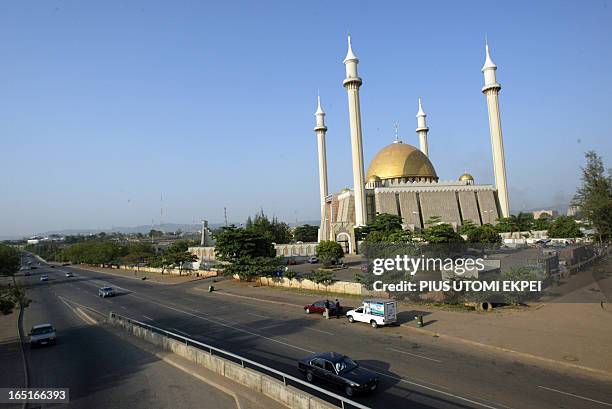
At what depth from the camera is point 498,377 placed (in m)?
13.4

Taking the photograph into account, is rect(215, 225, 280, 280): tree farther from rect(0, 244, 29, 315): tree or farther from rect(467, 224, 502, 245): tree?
rect(467, 224, 502, 245): tree

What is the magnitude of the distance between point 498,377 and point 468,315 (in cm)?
1008

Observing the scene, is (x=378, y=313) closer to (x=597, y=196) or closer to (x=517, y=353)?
(x=517, y=353)

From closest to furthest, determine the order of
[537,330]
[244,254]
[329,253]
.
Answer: [537,330] < [244,254] < [329,253]

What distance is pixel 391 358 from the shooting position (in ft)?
52.3

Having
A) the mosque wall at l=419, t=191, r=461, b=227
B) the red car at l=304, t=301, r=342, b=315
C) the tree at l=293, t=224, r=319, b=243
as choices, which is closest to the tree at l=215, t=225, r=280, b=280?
the red car at l=304, t=301, r=342, b=315

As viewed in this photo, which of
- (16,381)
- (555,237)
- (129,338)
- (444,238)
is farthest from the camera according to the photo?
(555,237)

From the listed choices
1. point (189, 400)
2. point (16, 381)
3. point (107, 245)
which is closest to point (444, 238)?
point (189, 400)

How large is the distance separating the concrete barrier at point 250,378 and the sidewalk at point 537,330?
10.3 metres

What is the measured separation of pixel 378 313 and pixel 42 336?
58.2 feet

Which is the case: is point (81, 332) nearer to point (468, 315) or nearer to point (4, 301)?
point (4, 301)

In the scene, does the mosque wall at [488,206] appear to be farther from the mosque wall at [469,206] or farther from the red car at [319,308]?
the red car at [319,308]

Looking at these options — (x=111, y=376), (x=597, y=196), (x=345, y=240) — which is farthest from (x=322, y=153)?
(x=111, y=376)

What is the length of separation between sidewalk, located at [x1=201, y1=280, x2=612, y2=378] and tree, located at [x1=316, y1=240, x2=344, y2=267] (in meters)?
19.8
